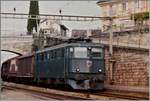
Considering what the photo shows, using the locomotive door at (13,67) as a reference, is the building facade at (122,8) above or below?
above

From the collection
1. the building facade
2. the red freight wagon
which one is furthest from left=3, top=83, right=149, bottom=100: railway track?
the building facade

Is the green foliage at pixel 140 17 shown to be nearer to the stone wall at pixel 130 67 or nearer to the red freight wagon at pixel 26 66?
the stone wall at pixel 130 67

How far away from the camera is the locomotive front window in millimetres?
26375

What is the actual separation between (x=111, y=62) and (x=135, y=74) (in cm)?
260

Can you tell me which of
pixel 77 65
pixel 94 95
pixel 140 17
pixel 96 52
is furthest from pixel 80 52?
pixel 140 17

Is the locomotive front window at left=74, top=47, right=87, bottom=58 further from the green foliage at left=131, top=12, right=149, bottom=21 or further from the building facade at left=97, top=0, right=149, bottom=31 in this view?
the building facade at left=97, top=0, right=149, bottom=31

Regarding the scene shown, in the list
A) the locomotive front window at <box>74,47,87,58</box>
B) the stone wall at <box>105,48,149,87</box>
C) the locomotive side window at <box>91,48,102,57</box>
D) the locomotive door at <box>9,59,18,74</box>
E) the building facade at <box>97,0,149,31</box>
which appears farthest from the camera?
the building facade at <box>97,0,149,31</box>

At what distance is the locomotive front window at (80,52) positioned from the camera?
2638cm

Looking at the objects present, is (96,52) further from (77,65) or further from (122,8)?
(122,8)

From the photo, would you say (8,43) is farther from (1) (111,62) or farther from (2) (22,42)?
(1) (111,62)

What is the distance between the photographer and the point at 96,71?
87.7 feet

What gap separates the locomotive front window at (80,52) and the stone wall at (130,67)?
316 inches

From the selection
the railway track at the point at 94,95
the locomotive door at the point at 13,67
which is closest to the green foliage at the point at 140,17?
the locomotive door at the point at 13,67

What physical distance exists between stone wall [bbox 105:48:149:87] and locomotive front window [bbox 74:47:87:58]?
8016mm
